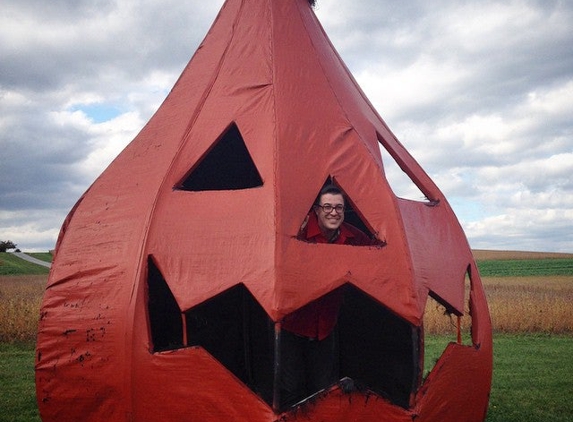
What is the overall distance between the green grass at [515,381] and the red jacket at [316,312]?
252 centimetres

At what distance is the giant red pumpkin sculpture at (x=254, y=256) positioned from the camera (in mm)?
4090

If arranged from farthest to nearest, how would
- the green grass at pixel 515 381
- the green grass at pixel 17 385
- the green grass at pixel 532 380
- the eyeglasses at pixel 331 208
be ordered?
the green grass at pixel 532 380 < the green grass at pixel 515 381 < the green grass at pixel 17 385 < the eyeglasses at pixel 331 208

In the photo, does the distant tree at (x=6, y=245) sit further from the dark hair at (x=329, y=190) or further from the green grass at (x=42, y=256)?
the dark hair at (x=329, y=190)

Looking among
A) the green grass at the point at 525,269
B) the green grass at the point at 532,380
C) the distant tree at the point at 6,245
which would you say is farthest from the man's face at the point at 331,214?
the distant tree at the point at 6,245

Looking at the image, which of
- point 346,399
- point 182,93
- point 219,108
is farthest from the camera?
point 182,93

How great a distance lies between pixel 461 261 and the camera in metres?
5.36

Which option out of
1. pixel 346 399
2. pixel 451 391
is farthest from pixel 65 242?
pixel 451 391

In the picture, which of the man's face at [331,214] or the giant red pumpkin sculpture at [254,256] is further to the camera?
the man's face at [331,214]

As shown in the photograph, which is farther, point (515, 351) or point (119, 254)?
point (515, 351)

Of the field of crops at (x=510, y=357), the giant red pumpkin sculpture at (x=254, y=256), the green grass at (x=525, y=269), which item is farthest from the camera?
the green grass at (x=525, y=269)

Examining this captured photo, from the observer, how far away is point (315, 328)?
4.61 m

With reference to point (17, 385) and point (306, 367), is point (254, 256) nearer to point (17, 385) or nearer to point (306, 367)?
point (306, 367)

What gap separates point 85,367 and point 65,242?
4.26ft

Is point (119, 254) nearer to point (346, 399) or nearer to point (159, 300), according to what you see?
point (159, 300)
